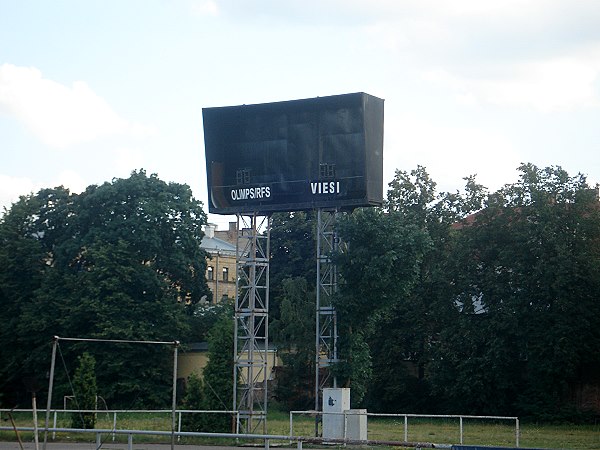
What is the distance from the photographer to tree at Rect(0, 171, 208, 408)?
6138 cm

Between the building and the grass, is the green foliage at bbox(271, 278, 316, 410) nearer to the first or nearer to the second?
the grass

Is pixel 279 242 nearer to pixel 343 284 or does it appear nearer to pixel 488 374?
pixel 488 374

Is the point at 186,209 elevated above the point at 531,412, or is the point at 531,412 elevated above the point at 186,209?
the point at 186,209

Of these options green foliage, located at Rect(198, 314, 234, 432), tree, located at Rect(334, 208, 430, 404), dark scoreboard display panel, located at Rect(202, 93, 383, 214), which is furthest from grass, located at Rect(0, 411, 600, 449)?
dark scoreboard display panel, located at Rect(202, 93, 383, 214)

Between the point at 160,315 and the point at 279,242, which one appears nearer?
the point at 160,315

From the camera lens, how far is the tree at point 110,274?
61375mm

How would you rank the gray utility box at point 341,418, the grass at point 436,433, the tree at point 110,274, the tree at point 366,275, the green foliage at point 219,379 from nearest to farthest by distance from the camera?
1. the gray utility box at point 341,418
2. the grass at point 436,433
3. the green foliage at point 219,379
4. the tree at point 366,275
5. the tree at point 110,274

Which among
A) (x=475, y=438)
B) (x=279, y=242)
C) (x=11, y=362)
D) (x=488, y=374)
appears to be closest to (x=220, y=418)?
(x=475, y=438)

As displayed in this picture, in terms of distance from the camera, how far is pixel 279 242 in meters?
74.9

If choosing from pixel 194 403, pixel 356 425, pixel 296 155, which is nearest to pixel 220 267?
pixel 194 403

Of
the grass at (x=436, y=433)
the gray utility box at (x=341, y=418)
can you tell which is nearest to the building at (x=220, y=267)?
the grass at (x=436, y=433)

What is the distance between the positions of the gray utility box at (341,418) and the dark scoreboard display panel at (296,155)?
7.35 meters

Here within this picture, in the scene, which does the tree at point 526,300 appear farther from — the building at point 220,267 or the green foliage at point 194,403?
the building at point 220,267

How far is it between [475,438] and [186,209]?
111 ft
